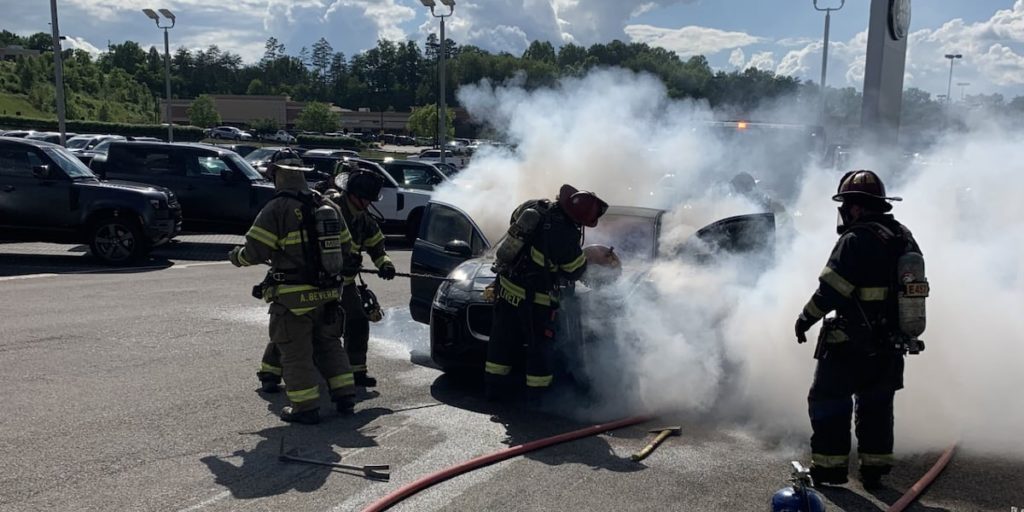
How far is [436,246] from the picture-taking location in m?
8.27

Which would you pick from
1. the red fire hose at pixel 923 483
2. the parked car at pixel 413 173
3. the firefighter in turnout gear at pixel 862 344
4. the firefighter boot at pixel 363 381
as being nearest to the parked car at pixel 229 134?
the parked car at pixel 413 173

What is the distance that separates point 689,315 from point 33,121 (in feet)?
222

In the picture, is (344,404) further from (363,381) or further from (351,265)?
(351,265)

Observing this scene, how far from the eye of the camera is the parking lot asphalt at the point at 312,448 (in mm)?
4488

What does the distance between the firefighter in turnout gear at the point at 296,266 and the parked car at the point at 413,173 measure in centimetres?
1315

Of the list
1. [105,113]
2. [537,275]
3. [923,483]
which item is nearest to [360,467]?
[537,275]

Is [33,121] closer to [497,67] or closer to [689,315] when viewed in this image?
[497,67]

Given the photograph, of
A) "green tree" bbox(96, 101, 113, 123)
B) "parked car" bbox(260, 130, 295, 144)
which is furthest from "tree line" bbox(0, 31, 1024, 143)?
"parked car" bbox(260, 130, 295, 144)

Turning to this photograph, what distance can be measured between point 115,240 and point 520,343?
9662 mm

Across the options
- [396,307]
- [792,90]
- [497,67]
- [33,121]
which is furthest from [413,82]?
[396,307]

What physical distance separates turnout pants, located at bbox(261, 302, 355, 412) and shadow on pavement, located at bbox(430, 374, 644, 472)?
34.9 inches

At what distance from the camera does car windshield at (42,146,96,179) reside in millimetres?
13297

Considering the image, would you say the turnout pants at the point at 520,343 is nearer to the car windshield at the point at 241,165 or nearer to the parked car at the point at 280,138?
the car windshield at the point at 241,165

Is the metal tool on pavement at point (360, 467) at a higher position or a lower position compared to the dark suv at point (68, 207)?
lower
